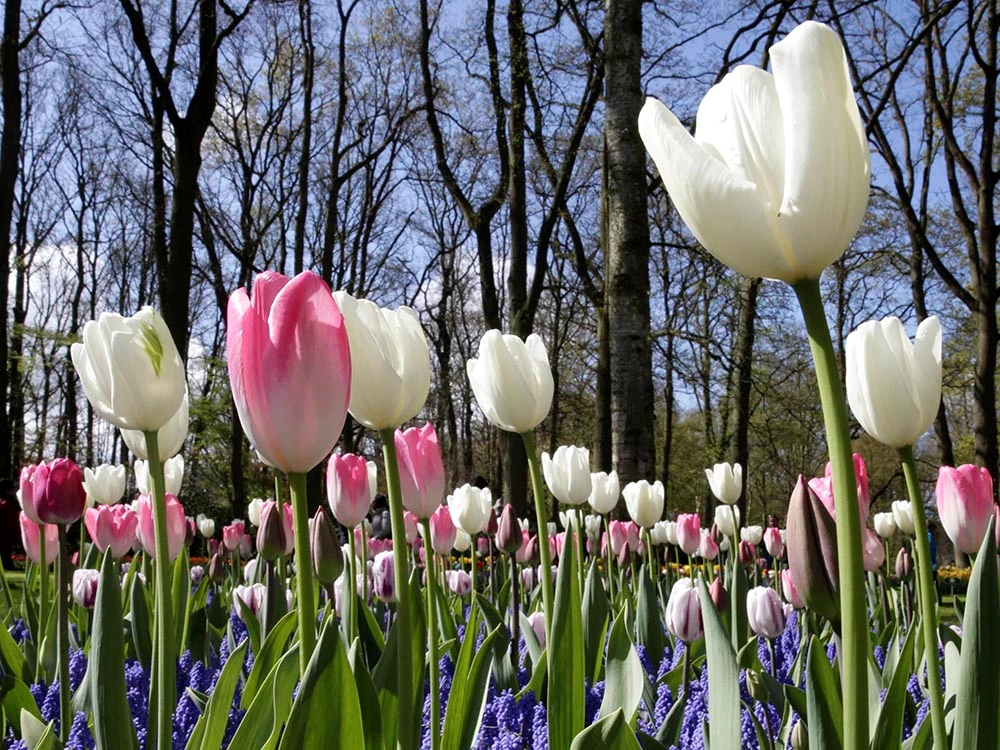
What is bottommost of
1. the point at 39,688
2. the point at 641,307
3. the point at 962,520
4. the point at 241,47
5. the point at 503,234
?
the point at 39,688

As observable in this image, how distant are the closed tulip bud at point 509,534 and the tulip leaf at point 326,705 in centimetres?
152

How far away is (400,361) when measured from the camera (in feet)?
3.43

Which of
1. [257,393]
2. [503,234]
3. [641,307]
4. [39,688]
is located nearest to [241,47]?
[503,234]

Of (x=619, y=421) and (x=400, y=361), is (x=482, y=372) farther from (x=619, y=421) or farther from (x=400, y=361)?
(x=619, y=421)

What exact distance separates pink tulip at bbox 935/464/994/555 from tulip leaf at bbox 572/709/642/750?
1153mm

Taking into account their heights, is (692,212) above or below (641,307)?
below

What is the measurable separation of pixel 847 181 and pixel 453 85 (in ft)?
48.3

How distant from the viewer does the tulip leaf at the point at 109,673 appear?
1091mm

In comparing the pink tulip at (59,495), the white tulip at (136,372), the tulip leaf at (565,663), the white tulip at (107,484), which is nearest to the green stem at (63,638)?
the pink tulip at (59,495)

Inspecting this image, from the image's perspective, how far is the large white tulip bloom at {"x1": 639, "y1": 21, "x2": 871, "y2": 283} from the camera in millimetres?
626

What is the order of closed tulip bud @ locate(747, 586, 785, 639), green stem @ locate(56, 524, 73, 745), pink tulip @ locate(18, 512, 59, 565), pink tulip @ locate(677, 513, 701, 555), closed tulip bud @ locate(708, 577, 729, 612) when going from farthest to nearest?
pink tulip @ locate(677, 513, 701, 555)
pink tulip @ locate(18, 512, 59, 565)
closed tulip bud @ locate(747, 586, 785, 639)
closed tulip bud @ locate(708, 577, 729, 612)
green stem @ locate(56, 524, 73, 745)

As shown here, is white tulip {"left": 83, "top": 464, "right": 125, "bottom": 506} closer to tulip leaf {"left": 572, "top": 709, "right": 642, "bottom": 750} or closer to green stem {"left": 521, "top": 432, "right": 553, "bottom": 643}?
green stem {"left": 521, "top": 432, "right": 553, "bottom": 643}

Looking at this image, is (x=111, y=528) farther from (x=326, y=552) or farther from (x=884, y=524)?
(x=884, y=524)

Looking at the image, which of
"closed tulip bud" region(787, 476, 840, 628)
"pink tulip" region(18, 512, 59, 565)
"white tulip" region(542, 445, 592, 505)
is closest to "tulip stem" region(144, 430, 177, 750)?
"closed tulip bud" region(787, 476, 840, 628)
